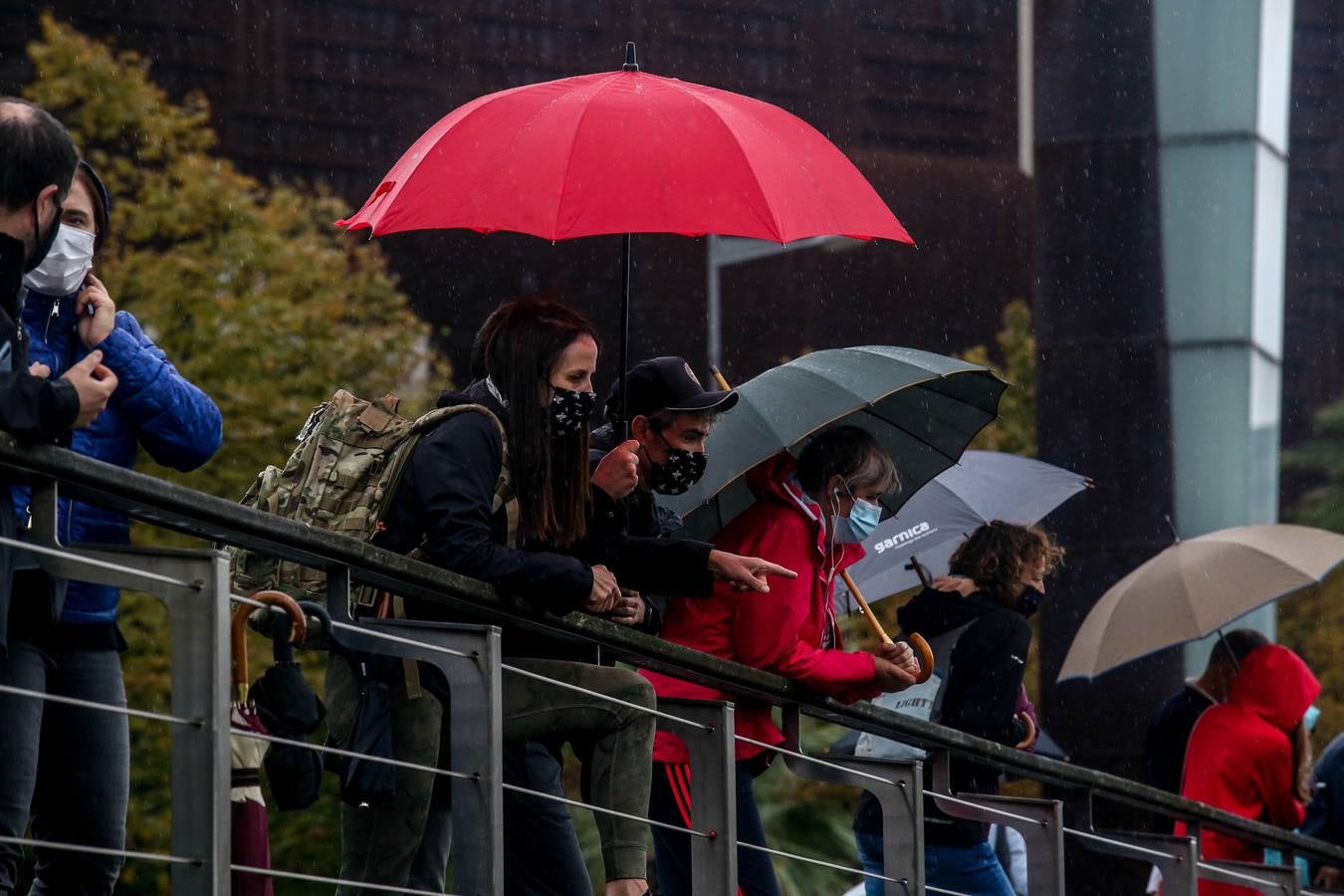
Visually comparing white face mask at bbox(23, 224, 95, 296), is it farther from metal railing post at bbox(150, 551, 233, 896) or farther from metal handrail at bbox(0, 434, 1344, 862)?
metal railing post at bbox(150, 551, 233, 896)

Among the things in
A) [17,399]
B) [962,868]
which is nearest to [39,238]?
[17,399]

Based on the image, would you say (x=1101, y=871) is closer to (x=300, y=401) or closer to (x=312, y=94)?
(x=300, y=401)

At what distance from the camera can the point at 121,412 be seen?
14.7 ft

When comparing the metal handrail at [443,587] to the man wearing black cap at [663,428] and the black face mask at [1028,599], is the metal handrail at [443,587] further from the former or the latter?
the black face mask at [1028,599]

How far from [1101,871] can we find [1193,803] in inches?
144

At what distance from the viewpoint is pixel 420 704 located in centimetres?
449

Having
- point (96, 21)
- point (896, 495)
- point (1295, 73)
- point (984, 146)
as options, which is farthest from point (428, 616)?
point (1295, 73)

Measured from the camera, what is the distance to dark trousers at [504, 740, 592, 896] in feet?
15.7

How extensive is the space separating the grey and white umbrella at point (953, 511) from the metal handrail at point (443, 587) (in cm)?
131

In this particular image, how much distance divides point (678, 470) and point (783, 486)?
0.44m

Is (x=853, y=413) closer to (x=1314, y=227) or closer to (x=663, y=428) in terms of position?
(x=663, y=428)

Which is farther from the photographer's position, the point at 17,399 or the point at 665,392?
the point at 665,392

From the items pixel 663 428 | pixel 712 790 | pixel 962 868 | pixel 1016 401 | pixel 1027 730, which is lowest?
pixel 1016 401

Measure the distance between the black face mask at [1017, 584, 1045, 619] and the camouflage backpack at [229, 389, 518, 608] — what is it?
9.29ft
